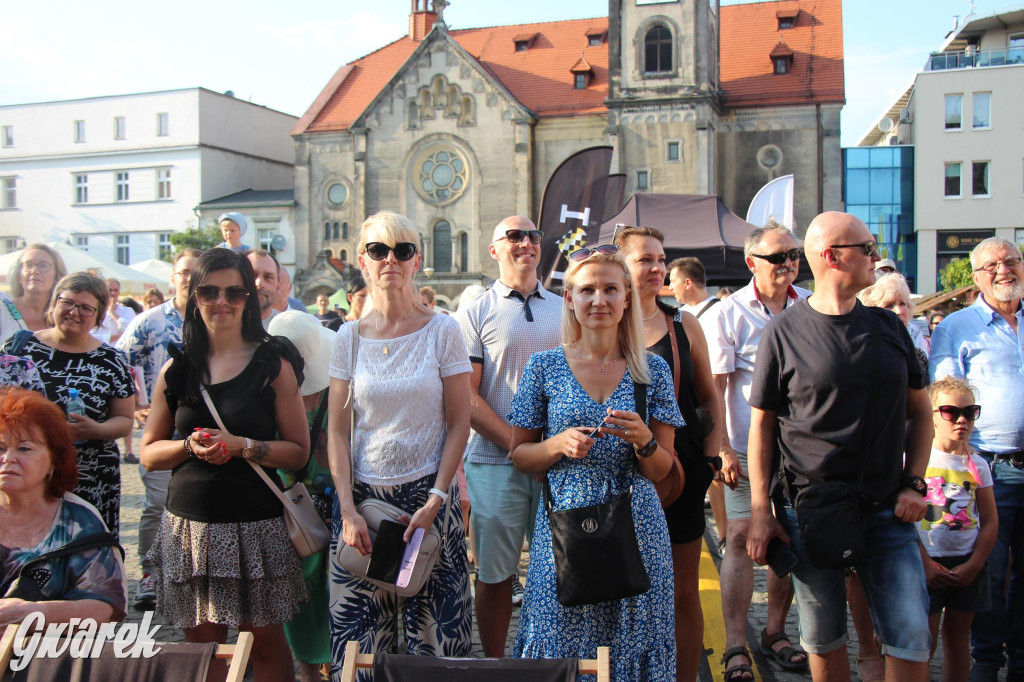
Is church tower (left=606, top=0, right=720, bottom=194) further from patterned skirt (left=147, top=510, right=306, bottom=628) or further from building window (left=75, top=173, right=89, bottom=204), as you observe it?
building window (left=75, top=173, right=89, bottom=204)

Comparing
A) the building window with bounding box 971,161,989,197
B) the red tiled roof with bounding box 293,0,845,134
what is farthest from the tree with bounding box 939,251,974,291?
the building window with bounding box 971,161,989,197

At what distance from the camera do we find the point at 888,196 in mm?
41625

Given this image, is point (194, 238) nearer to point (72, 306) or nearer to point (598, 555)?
point (72, 306)

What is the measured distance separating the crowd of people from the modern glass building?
4049 cm

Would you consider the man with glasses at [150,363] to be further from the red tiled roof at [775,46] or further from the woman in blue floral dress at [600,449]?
the red tiled roof at [775,46]

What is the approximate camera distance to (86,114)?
168 feet

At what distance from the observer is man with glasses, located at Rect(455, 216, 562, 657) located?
4.18 metres

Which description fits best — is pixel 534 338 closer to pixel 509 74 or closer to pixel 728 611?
pixel 728 611

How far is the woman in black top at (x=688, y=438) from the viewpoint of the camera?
12.6 feet

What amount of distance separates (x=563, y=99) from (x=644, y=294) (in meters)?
36.1

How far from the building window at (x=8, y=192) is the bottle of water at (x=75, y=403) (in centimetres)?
5659

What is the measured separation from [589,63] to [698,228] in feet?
99.8

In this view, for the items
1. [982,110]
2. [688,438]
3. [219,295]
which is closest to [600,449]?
[688,438]

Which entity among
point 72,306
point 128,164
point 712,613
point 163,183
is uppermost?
point 128,164
